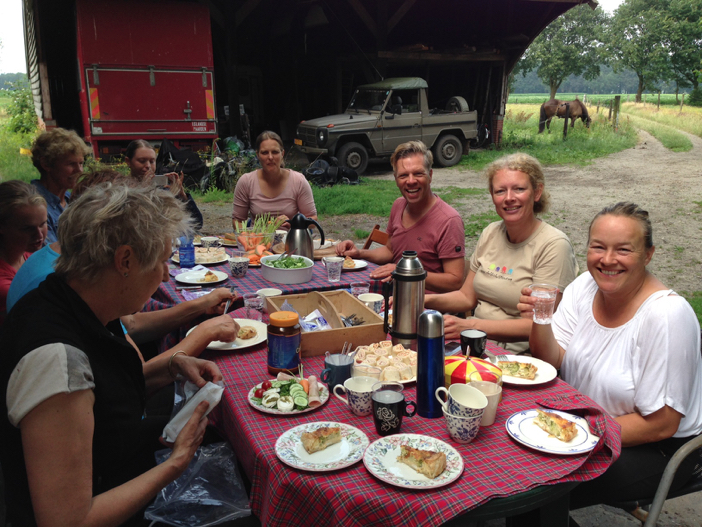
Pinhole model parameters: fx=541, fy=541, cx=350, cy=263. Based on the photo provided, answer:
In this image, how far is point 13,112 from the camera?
19000mm

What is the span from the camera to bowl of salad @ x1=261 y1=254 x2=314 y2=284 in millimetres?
3315

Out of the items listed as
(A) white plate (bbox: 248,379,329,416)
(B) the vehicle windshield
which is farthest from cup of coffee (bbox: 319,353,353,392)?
(B) the vehicle windshield

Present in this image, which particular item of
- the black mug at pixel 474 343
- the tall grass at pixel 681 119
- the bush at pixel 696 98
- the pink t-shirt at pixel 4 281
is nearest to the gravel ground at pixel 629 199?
the black mug at pixel 474 343

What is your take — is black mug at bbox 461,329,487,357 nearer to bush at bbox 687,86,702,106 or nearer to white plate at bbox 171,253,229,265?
white plate at bbox 171,253,229,265

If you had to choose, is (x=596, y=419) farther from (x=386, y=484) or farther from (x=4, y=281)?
(x=4, y=281)

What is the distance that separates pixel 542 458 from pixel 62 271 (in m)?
1.48

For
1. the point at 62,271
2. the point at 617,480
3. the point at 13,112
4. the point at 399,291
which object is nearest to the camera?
the point at 62,271

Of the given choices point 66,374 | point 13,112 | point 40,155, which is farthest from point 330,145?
point 13,112

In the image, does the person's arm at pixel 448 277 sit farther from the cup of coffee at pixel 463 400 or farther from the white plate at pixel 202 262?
the cup of coffee at pixel 463 400

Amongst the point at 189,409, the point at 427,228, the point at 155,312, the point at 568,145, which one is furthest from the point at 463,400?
the point at 568,145

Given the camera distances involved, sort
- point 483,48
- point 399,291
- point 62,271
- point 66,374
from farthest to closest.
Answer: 1. point 483,48
2. point 399,291
3. point 62,271
4. point 66,374

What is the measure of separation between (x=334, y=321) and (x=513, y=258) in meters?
1.09

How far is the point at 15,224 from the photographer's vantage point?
110 inches

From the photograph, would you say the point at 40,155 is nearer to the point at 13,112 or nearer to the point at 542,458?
the point at 542,458
